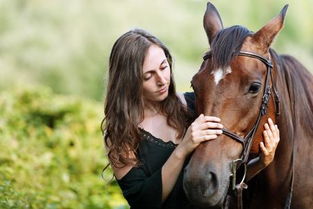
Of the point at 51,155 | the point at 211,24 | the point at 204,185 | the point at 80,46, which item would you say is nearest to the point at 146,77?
the point at 211,24

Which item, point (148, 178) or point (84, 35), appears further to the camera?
point (84, 35)

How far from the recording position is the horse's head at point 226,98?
3.17m

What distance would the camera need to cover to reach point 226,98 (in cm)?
326

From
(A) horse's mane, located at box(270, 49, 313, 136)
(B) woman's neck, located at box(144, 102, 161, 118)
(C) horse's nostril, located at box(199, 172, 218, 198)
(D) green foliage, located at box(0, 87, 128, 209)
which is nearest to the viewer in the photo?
(C) horse's nostril, located at box(199, 172, 218, 198)

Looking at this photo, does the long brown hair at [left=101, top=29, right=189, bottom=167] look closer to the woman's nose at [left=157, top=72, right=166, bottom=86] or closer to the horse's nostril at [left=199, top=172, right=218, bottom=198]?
the woman's nose at [left=157, top=72, right=166, bottom=86]

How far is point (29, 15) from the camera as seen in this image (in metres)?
14.2

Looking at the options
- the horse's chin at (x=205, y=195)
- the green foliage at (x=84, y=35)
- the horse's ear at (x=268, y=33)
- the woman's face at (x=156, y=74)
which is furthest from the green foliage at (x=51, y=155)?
the green foliage at (x=84, y=35)

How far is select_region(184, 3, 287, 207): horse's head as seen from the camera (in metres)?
3.17

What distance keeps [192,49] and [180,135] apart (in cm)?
916

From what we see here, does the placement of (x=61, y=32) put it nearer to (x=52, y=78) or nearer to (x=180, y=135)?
(x=52, y=78)

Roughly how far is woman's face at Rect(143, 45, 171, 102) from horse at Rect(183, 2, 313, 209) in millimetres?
302

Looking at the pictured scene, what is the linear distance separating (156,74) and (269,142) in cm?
73

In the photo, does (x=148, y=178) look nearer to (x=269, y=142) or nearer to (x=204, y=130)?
(x=204, y=130)

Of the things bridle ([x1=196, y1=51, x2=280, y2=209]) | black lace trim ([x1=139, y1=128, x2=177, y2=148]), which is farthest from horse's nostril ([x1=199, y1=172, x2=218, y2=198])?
black lace trim ([x1=139, y1=128, x2=177, y2=148])
